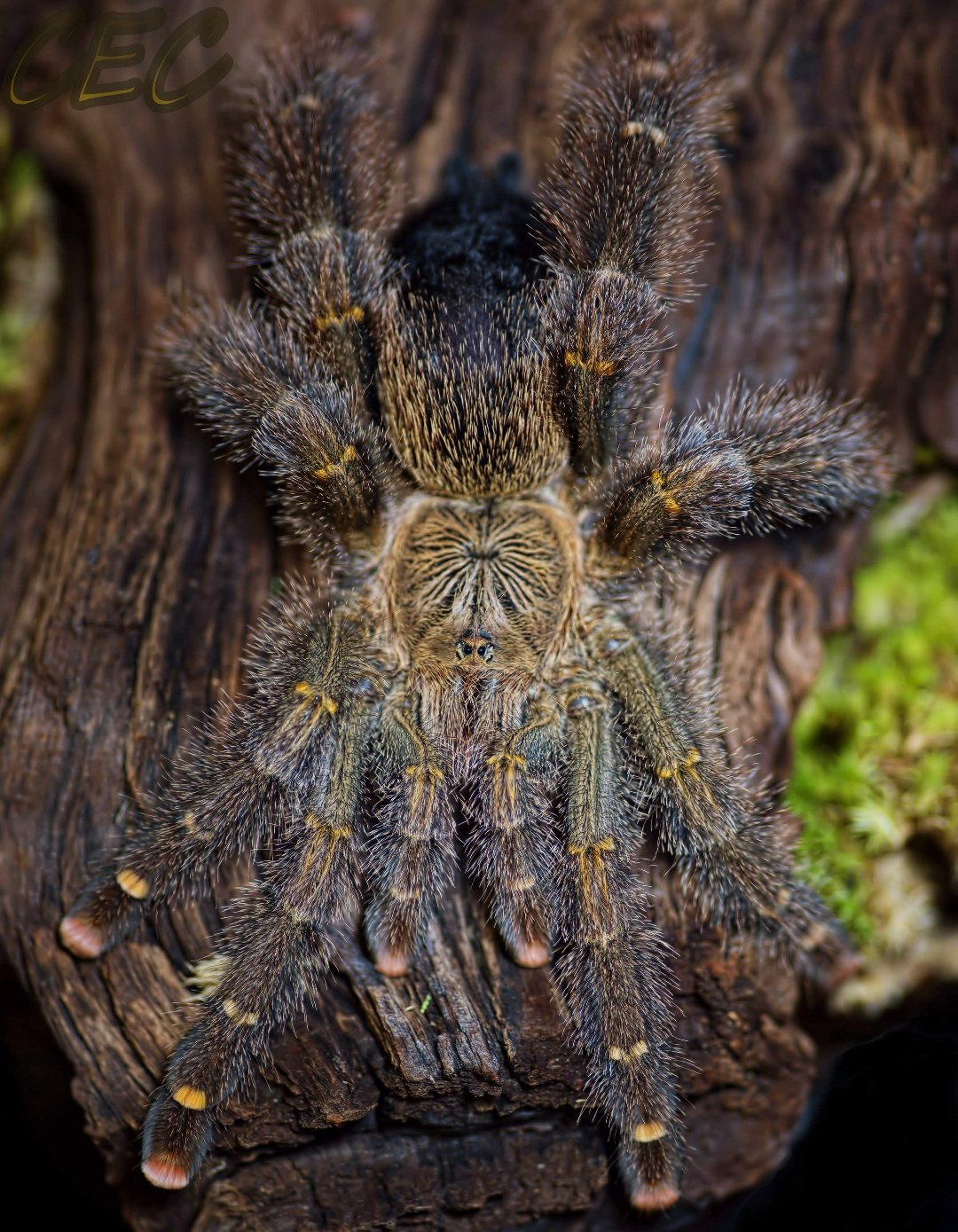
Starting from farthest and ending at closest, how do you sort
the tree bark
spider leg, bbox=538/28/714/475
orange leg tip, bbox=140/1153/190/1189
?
spider leg, bbox=538/28/714/475, the tree bark, orange leg tip, bbox=140/1153/190/1189

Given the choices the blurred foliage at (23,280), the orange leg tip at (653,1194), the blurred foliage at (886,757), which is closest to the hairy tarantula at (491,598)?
the orange leg tip at (653,1194)

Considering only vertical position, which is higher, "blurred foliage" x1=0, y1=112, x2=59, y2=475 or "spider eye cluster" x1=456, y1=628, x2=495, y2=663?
"blurred foliage" x1=0, y1=112, x2=59, y2=475

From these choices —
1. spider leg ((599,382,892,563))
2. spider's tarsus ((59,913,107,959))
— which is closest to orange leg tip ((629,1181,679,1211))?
spider's tarsus ((59,913,107,959))

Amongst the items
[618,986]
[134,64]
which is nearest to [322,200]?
[134,64]

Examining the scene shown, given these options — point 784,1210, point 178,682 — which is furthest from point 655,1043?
point 178,682

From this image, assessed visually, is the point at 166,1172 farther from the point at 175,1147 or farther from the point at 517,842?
the point at 517,842

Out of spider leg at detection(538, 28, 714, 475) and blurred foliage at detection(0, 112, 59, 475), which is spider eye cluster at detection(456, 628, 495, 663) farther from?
blurred foliage at detection(0, 112, 59, 475)
